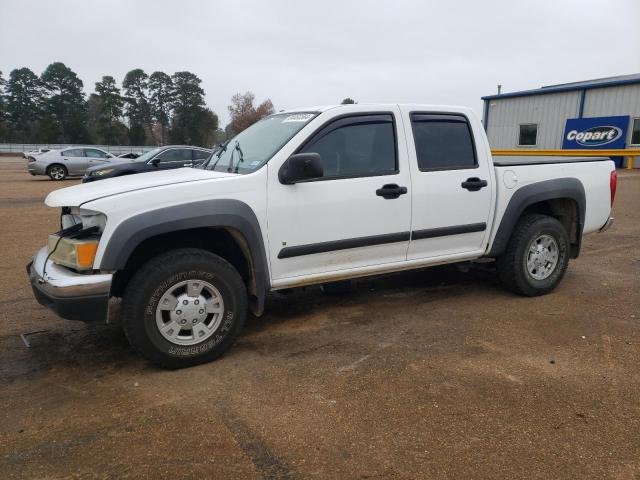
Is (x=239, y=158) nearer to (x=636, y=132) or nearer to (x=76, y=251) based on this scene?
(x=76, y=251)

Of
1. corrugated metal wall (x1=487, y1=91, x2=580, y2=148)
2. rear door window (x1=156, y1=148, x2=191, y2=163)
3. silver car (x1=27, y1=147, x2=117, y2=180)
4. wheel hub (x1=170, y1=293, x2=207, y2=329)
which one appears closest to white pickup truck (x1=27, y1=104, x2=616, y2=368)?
wheel hub (x1=170, y1=293, x2=207, y2=329)

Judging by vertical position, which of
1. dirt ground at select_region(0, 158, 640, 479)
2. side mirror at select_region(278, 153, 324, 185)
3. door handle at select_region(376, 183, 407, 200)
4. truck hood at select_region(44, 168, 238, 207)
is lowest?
dirt ground at select_region(0, 158, 640, 479)

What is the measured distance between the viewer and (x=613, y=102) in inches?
882

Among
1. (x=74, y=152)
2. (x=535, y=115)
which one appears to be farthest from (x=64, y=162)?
(x=535, y=115)

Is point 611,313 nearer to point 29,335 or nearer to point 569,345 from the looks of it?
point 569,345

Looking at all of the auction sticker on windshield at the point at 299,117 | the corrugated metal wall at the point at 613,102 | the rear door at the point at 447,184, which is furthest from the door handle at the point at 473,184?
the corrugated metal wall at the point at 613,102

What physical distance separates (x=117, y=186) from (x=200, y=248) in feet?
2.36

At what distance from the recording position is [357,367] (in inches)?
134

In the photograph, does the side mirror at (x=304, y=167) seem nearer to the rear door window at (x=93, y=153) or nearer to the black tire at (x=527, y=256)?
the black tire at (x=527, y=256)

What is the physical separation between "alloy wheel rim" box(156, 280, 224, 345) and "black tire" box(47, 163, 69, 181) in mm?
19036

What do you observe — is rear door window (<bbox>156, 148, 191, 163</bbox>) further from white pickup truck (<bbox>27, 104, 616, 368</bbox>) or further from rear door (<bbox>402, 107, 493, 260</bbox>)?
rear door (<bbox>402, 107, 493, 260</bbox>)

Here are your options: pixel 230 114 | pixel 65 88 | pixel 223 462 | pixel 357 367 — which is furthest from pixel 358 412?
pixel 230 114

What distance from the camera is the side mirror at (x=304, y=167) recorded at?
3.46 metres

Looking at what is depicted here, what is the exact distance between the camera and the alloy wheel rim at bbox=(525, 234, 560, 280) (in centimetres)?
487
